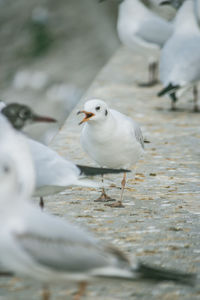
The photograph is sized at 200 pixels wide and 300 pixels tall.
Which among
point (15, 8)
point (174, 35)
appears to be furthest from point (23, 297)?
point (15, 8)

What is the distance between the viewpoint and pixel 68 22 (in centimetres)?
1138

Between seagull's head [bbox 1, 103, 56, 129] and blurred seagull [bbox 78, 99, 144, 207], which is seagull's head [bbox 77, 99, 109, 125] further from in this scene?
seagull's head [bbox 1, 103, 56, 129]

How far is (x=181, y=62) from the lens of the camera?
669 centimetres

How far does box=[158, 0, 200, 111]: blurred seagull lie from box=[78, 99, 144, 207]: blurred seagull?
236cm

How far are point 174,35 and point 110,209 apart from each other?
3.56m

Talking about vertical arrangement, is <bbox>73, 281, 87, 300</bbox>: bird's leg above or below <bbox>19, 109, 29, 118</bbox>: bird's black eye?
below

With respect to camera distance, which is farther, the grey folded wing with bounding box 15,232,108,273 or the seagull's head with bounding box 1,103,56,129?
the seagull's head with bounding box 1,103,56,129

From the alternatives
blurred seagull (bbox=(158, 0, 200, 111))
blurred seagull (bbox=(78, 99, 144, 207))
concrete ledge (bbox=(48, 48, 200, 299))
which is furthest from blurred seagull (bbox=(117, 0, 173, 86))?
blurred seagull (bbox=(78, 99, 144, 207))

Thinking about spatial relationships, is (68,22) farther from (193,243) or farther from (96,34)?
(193,243)

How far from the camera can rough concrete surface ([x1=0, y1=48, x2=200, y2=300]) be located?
9.47 ft

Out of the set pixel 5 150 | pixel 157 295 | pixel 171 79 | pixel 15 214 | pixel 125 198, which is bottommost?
pixel 171 79

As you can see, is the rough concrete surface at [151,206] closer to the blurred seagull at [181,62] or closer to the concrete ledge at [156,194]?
the concrete ledge at [156,194]

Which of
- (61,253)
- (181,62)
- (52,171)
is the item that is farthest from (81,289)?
(181,62)

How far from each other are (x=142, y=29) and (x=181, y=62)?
4.92 feet
